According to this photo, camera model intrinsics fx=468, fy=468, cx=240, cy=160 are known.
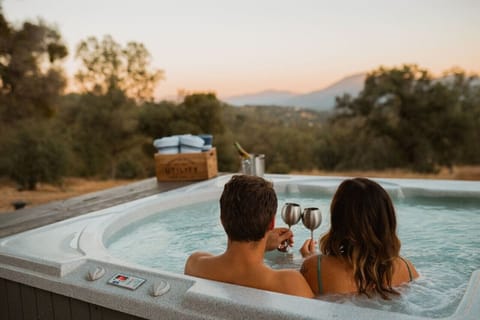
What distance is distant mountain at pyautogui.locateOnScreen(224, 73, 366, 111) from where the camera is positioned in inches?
397

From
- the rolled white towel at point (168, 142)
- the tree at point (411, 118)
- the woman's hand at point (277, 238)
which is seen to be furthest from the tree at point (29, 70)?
the woman's hand at point (277, 238)

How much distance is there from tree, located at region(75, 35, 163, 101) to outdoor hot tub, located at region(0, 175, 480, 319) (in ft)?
25.6

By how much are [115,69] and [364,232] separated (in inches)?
411

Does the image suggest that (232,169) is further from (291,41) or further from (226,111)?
(291,41)

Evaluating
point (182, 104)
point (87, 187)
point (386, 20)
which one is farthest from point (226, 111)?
point (386, 20)

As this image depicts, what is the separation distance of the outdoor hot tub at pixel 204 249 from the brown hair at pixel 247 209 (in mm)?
178

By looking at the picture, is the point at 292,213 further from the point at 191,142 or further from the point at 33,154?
the point at 33,154

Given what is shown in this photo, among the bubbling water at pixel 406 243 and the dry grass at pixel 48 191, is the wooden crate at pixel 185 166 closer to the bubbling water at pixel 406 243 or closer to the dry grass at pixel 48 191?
the bubbling water at pixel 406 243

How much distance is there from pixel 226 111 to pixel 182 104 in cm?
130

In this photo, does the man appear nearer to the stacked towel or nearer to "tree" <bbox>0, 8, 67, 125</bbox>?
the stacked towel

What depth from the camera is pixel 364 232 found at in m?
1.34

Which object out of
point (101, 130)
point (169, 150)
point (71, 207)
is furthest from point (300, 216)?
point (101, 130)

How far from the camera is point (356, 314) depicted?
117 cm

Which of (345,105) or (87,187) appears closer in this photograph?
(87,187)
